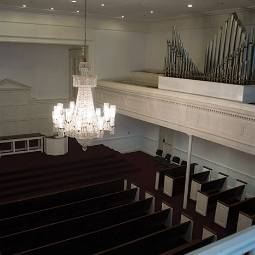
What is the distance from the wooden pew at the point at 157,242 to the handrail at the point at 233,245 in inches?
202

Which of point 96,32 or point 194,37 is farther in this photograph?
point 96,32

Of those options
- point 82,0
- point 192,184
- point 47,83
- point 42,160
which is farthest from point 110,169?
point 82,0

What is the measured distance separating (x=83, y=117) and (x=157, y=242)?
322 centimetres

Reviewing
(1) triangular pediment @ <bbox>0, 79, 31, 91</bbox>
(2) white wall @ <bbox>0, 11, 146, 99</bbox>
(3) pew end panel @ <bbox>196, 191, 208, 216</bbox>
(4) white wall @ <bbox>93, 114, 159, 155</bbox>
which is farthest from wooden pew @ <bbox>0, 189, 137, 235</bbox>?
(1) triangular pediment @ <bbox>0, 79, 31, 91</bbox>


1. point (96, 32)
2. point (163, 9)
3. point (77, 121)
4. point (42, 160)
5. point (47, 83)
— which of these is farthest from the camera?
point (47, 83)

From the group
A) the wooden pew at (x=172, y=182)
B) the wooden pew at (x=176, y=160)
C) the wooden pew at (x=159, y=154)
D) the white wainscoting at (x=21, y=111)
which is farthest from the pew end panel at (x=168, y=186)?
the white wainscoting at (x=21, y=111)

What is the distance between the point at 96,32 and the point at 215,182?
797 cm

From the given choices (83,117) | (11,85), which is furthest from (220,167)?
(11,85)

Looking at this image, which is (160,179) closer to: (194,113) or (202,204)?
(202,204)

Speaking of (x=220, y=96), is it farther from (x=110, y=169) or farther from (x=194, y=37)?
(x=110, y=169)

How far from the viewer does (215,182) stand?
11.1 m

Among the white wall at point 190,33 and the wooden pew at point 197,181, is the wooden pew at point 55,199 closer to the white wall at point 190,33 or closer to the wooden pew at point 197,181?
the wooden pew at point 197,181

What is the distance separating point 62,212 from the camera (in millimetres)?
8180

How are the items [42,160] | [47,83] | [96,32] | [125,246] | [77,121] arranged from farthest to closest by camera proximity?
[47,83], [96,32], [42,160], [77,121], [125,246]
